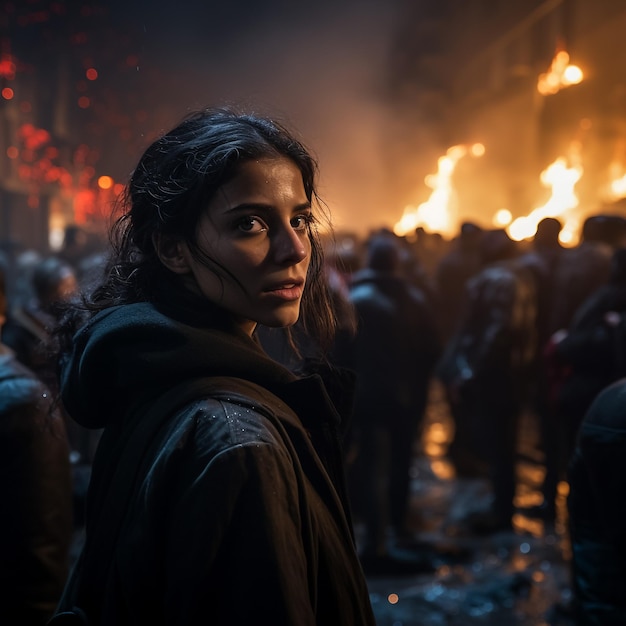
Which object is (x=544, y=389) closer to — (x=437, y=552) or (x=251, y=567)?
(x=437, y=552)

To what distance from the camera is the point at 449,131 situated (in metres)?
27.0

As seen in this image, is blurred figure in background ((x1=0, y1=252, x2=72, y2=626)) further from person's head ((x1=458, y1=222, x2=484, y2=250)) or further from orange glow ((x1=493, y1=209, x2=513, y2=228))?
orange glow ((x1=493, y1=209, x2=513, y2=228))

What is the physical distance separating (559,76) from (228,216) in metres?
18.9

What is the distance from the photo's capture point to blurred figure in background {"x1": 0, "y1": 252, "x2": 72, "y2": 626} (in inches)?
81.8

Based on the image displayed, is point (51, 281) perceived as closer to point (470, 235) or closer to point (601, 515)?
point (601, 515)

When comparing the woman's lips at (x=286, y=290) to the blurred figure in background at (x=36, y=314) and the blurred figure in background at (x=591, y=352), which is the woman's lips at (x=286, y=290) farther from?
the blurred figure in background at (x=591, y=352)

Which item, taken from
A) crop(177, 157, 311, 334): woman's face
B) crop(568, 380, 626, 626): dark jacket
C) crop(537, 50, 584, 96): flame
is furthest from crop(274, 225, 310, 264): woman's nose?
crop(537, 50, 584, 96): flame

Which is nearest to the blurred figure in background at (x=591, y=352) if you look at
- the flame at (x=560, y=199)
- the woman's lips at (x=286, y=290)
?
the woman's lips at (x=286, y=290)

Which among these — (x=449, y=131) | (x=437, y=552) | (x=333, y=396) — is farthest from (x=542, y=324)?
(x=449, y=131)

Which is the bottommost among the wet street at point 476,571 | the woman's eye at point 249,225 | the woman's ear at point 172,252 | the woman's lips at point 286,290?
the wet street at point 476,571

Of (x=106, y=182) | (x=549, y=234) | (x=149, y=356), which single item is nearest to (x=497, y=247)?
(x=549, y=234)

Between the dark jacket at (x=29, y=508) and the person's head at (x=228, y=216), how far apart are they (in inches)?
32.2

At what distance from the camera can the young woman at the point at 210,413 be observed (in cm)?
112

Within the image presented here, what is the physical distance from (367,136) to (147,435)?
29.7 m
